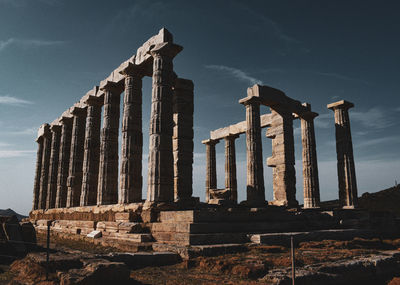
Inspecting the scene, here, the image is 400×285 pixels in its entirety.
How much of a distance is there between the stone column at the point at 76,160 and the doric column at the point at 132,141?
8141 mm

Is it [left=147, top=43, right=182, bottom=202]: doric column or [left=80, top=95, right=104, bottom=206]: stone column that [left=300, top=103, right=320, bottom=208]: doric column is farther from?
[left=80, top=95, right=104, bottom=206]: stone column

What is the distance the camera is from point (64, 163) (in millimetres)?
27031

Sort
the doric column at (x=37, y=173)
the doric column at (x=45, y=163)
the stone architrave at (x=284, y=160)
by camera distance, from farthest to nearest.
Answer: the doric column at (x=37, y=173), the doric column at (x=45, y=163), the stone architrave at (x=284, y=160)

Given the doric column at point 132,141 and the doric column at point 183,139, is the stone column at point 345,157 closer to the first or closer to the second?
the doric column at point 183,139

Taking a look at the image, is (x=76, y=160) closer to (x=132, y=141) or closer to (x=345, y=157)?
(x=132, y=141)

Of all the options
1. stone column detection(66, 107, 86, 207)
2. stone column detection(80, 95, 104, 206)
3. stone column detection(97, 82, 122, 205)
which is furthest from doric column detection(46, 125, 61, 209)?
stone column detection(97, 82, 122, 205)

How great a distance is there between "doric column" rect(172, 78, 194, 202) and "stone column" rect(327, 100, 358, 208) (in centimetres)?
1248

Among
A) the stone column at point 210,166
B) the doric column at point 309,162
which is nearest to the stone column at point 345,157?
the doric column at point 309,162

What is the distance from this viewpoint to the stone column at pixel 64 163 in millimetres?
26516

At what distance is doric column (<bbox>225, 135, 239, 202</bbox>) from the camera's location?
2931 cm

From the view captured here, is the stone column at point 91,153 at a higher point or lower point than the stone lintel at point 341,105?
lower

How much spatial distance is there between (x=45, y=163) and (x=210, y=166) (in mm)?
15295

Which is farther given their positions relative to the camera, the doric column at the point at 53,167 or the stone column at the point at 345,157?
the doric column at the point at 53,167

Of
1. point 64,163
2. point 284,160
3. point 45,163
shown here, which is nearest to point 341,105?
point 284,160
